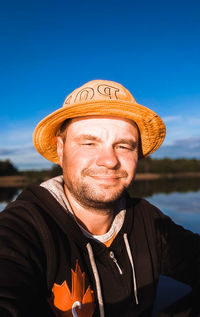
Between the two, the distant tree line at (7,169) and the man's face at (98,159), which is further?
the distant tree line at (7,169)

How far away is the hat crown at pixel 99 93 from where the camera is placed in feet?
5.46

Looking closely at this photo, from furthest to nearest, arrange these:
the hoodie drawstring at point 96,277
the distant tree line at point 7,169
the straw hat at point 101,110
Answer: the distant tree line at point 7,169 < the straw hat at point 101,110 < the hoodie drawstring at point 96,277

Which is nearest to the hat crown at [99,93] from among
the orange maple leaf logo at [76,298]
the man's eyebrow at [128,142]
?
the man's eyebrow at [128,142]

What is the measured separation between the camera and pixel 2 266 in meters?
1.00

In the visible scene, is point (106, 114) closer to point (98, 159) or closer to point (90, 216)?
point (98, 159)

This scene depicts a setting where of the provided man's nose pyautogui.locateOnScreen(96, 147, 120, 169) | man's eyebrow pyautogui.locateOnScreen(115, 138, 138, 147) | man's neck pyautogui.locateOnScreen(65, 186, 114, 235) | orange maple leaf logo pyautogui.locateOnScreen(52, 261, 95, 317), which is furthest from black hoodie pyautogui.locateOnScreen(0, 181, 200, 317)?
man's eyebrow pyautogui.locateOnScreen(115, 138, 138, 147)

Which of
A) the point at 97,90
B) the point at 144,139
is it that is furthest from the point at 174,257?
the point at 97,90

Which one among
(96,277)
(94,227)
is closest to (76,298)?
(96,277)

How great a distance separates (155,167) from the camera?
183 feet

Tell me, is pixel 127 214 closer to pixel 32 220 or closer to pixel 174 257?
pixel 174 257

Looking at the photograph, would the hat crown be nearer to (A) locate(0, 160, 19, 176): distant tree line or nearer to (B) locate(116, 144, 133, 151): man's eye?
(B) locate(116, 144, 133, 151): man's eye

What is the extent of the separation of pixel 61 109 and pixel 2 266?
109 centimetres

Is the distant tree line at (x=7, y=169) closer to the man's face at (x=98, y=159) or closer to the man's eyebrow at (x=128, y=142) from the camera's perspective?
the man's face at (x=98, y=159)

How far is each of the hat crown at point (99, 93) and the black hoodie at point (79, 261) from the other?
2.59 ft
